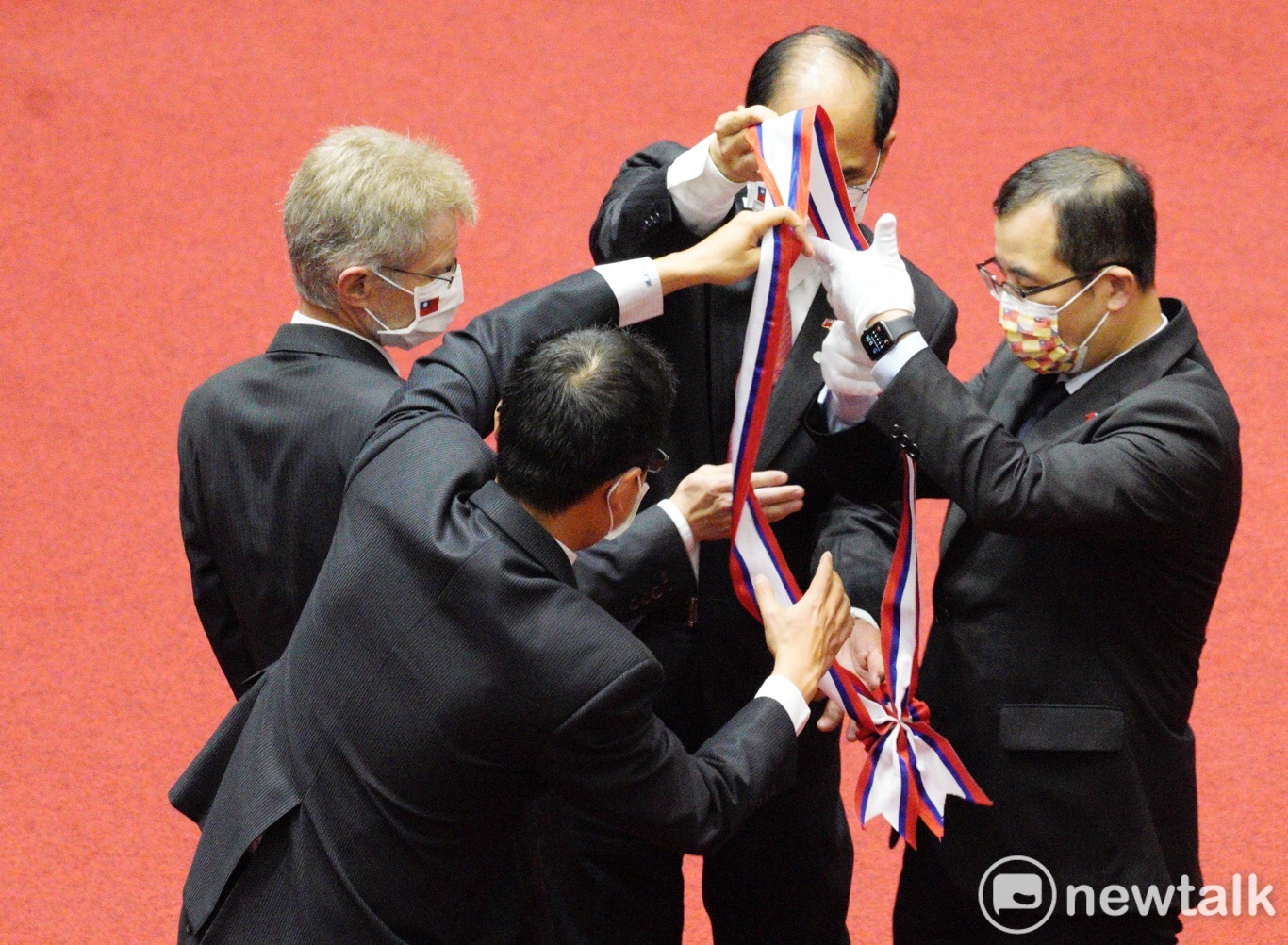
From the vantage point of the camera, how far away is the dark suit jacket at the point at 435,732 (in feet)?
5.90

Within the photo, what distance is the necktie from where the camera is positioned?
2.33 m

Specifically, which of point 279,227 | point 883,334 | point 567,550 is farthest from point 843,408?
point 279,227

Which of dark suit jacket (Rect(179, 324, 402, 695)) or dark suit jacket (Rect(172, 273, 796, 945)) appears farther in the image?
dark suit jacket (Rect(179, 324, 402, 695))

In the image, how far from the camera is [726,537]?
242 centimetres

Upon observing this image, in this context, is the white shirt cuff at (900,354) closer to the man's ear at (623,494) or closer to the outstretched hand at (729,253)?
the outstretched hand at (729,253)

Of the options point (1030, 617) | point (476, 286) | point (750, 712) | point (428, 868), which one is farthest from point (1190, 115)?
point (428, 868)

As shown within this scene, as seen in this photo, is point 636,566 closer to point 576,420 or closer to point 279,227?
point 576,420

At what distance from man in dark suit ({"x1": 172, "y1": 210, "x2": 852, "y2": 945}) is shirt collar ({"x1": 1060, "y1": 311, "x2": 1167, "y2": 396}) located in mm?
653

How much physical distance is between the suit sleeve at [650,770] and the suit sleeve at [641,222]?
835mm

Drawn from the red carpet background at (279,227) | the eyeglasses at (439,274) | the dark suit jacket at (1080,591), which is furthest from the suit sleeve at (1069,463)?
the red carpet background at (279,227)

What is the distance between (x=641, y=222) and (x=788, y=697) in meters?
0.81

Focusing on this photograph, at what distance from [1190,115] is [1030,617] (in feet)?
13.4

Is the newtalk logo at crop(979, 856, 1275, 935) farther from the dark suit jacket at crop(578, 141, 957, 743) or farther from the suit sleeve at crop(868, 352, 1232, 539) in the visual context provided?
the suit sleeve at crop(868, 352, 1232, 539)

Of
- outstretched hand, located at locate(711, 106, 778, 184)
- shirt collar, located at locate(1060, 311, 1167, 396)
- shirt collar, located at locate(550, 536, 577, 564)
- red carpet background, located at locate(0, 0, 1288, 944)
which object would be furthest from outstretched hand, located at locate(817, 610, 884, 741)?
red carpet background, located at locate(0, 0, 1288, 944)
